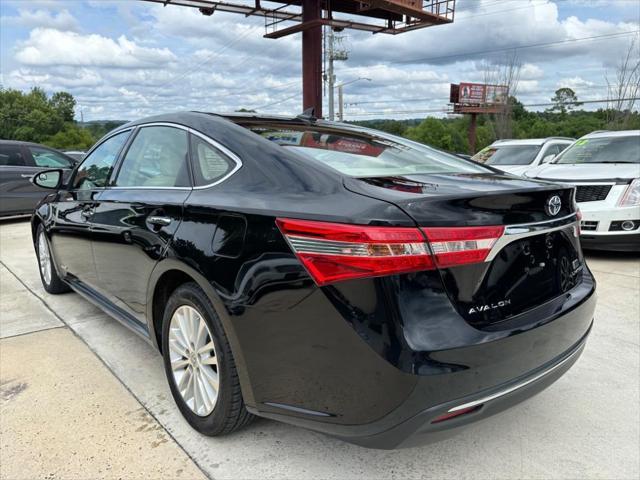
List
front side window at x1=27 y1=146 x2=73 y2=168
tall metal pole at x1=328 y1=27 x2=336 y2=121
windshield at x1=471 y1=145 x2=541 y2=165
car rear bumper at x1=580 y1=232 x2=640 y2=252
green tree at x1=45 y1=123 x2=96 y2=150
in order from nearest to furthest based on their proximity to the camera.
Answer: car rear bumper at x1=580 y1=232 x2=640 y2=252, windshield at x1=471 y1=145 x2=541 y2=165, front side window at x1=27 y1=146 x2=73 y2=168, tall metal pole at x1=328 y1=27 x2=336 y2=121, green tree at x1=45 y1=123 x2=96 y2=150

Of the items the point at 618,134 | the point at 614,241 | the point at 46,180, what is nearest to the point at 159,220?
the point at 46,180

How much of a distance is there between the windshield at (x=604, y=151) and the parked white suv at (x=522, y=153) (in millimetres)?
1721

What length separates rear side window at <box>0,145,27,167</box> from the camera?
9945 millimetres

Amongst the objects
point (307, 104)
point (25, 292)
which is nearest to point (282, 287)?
point (25, 292)

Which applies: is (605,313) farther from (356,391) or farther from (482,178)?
(356,391)

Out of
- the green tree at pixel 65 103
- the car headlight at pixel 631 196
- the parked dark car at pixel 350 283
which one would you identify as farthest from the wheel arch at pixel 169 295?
the green tree at pixel 65 103

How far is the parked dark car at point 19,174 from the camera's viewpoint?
977cm

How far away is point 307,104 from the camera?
23109 millimetres

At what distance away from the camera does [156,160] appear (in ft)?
9.41

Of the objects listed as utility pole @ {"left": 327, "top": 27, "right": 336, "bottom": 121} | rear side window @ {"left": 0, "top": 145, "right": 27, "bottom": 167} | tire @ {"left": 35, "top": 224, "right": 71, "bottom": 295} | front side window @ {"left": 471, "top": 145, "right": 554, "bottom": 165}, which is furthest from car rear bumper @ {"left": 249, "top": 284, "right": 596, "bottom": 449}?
utility pole @ {"left": 327, "top": 27, "right": 336, "bottom": 121}

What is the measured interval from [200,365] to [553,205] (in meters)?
1.69

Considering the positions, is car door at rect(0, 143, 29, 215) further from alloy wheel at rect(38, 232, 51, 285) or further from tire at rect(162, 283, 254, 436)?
tire at rect(162, 283, 254, 436)

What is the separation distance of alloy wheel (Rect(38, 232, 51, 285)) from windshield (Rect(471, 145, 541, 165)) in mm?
8105

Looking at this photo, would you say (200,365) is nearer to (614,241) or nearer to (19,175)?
(614,241)
